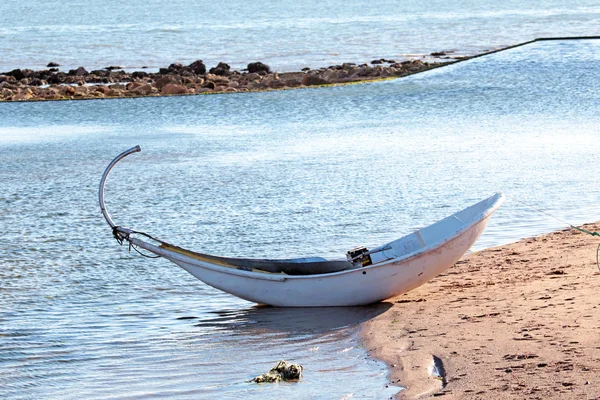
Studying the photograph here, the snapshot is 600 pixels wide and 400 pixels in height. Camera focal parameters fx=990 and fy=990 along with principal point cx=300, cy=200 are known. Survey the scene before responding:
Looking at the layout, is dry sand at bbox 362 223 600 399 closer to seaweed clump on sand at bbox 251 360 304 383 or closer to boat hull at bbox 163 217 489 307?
boat hull at bbox 163 217 489 307

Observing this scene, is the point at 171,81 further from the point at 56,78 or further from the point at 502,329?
the point at 502,329

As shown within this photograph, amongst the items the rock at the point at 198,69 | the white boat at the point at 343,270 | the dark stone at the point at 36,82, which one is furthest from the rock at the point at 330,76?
the white boat at the point at 343,270

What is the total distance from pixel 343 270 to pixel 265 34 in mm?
72337

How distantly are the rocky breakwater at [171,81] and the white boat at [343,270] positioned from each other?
26989 millimetres

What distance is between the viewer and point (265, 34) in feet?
267

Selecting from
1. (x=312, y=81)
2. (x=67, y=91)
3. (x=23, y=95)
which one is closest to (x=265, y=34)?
(x=312, y=81)

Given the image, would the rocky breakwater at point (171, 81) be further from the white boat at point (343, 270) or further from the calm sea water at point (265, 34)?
the white boat at point (343, 270)

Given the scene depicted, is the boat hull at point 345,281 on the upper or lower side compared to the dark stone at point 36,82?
lower

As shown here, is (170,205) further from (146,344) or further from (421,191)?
(146,344)

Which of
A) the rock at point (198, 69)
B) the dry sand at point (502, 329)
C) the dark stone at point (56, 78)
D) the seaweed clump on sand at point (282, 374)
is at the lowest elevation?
the seaweed clump on sand at point (282, 374)

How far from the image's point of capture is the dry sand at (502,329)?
750cm

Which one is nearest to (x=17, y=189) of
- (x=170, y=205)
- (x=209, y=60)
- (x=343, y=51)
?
(x=170, y=205)

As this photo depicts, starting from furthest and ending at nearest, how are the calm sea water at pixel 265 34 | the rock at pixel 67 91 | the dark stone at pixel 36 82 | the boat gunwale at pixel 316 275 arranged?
1. the calm sea water at pixel 265 34
2. the dark stone at pixel 36 82
3. the rock at pixel 67 91
4. the boat gunwale at pixel 316 275

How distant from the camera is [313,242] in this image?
46.0ft
